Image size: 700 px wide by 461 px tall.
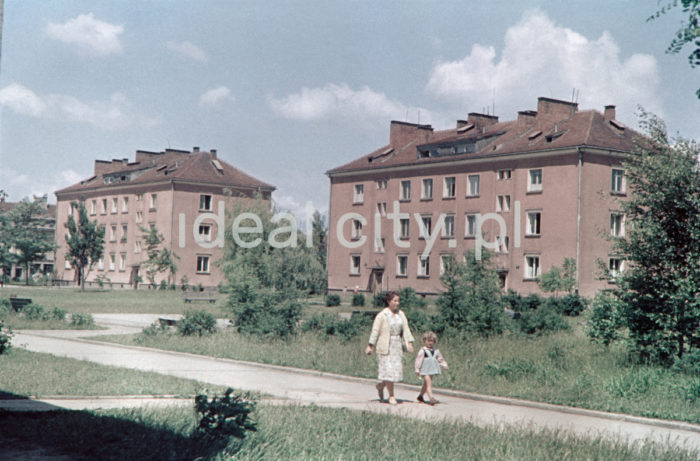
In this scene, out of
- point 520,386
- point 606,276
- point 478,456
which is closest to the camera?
point 478,456

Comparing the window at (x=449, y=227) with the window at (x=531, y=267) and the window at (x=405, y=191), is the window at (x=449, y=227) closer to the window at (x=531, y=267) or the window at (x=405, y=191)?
the window at (x=405, y=191)

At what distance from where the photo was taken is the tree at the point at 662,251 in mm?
14312

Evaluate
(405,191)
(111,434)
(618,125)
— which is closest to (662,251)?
(111,434)

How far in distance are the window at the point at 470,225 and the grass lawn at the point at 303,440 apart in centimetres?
4806

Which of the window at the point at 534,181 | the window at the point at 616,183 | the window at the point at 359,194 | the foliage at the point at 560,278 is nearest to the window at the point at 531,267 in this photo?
the foliage at the point at 560,278

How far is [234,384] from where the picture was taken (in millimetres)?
13008

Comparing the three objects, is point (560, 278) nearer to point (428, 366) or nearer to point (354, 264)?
point (354, 264)

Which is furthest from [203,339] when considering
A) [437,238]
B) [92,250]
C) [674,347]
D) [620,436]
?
[92,250]

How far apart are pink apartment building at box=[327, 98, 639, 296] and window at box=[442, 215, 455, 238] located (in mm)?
79

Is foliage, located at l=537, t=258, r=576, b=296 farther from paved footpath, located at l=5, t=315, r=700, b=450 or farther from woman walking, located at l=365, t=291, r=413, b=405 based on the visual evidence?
woman walking, located at l=365, t=291, r=413, b=405

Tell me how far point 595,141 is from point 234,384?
42.1 meters

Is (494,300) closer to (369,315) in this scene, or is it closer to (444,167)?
(369,315)

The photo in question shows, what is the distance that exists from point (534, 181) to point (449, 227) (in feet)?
26.5

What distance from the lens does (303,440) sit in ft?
26.4
